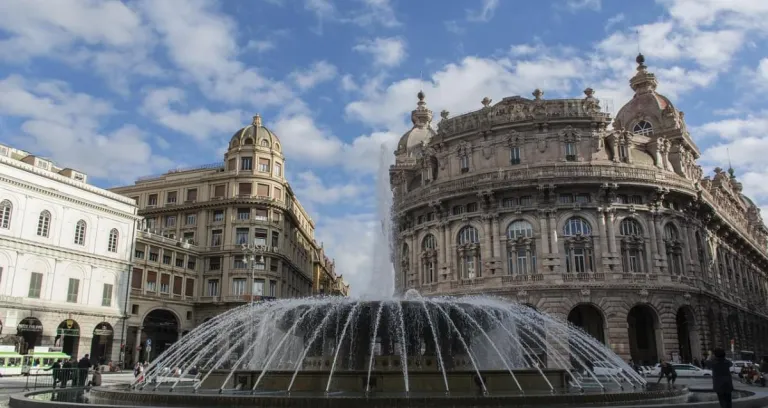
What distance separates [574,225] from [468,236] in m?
7.51

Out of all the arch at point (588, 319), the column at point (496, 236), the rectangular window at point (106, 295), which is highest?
the column at point (496, 236)

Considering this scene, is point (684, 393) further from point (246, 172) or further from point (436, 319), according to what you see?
point (246, 172)

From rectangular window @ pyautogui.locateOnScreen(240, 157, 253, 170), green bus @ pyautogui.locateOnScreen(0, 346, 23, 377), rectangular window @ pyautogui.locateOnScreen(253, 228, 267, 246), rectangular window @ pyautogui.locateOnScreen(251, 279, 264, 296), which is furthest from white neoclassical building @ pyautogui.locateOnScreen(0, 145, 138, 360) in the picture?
rectangular window @ pyautogui.locateOnScreen(240, 157, 253, 170)

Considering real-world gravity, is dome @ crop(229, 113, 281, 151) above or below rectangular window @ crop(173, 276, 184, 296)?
above

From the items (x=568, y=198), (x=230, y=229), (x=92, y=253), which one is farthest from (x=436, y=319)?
(x=230, y=229)

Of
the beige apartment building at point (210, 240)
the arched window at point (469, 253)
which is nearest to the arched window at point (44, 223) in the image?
the beige apartment building at point (210, 240)

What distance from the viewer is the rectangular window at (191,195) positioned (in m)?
62.0

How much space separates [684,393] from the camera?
1534 cm

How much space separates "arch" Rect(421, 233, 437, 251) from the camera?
1908 inches

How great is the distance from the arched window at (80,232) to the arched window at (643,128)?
4620cm

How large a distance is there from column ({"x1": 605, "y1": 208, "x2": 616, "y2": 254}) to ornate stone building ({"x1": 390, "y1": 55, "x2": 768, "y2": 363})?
2.7 inches

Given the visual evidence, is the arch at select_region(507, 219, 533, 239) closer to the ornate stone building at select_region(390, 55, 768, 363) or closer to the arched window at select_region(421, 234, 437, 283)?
the ornate stone building at select_region(390, 55, 768, 363)

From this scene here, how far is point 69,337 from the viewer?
45125 mm

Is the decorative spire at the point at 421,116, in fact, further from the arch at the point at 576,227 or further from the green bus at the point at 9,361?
the green bus at the point at 9,361
